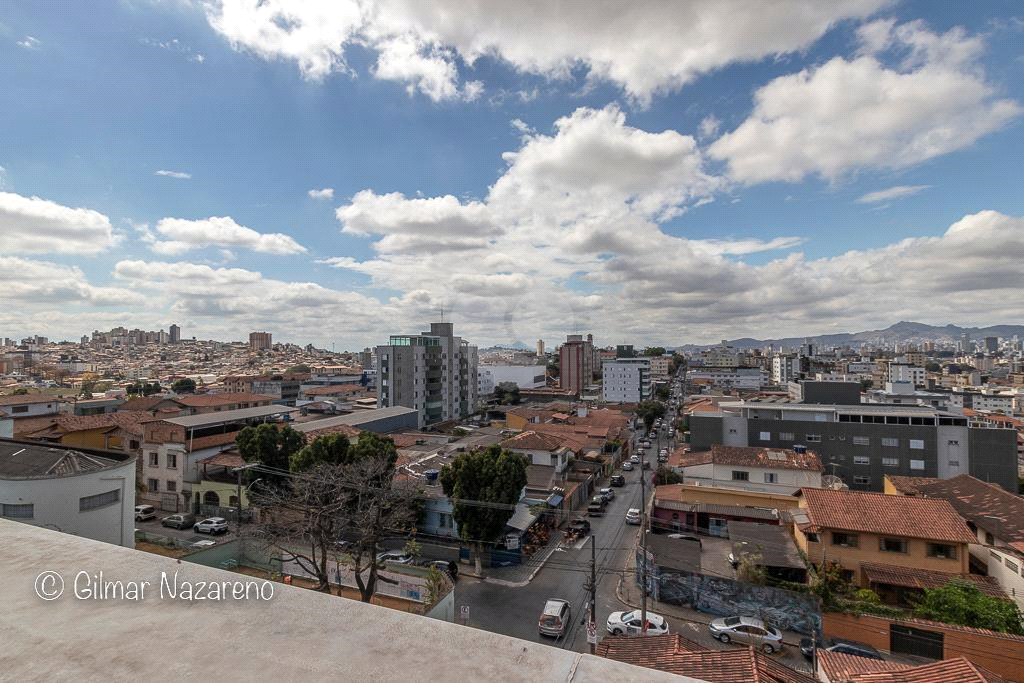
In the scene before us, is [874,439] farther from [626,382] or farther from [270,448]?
[626,382]

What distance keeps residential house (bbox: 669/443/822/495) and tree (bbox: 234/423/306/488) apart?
19005 mm

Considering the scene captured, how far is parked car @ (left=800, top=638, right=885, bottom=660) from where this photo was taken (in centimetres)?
1229

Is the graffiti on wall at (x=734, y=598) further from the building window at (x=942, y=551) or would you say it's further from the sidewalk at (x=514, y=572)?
the building window at (x=942, y=551)

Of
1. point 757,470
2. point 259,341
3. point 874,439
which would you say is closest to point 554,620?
point 757,470

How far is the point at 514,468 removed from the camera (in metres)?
17.6

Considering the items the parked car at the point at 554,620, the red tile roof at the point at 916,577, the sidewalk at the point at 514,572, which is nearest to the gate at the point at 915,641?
the red tile roof at the point at 916,577

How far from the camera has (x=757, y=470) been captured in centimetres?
2378

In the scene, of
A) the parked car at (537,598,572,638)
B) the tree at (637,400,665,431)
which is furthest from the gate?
the tree at (637,400,665,431)

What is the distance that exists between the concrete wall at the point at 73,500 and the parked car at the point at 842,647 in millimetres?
17201

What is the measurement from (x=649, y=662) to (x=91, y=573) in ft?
25.9

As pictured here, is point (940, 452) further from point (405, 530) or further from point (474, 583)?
point (405, 530)

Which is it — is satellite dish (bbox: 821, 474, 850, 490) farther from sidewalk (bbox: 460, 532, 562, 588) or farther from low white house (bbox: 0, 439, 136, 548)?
low white house (bbox: 0, 439, 136, 548)

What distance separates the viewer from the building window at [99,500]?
11812mm

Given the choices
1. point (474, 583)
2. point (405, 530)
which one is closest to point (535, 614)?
point (474, 583)
